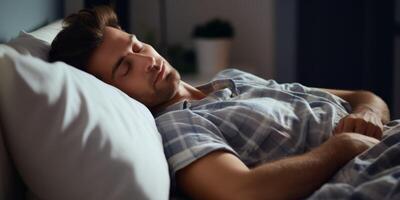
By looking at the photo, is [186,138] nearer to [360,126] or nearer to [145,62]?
[145,62]

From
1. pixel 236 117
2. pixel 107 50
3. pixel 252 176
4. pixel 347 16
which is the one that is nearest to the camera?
pixel 252 176

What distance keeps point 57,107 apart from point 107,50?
21.3 inches

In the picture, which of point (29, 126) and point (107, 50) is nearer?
point (29, 126)

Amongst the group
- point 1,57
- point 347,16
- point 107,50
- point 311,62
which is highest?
point 1,57

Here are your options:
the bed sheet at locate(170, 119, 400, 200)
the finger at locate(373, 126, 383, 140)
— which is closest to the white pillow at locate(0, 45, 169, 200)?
the bed sheet at locate(170, 119, 400, 200)

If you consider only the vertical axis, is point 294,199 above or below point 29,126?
below

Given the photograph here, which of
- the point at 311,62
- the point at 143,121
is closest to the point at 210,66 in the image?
the point at 311,62

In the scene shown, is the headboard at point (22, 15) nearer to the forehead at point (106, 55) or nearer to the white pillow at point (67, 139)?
the forehead at point (106, 55)

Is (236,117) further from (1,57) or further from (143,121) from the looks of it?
(1,57)

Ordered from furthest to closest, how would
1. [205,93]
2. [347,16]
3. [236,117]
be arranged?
[347,16], [205,93], [236,117]

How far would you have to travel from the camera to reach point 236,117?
4.45 feet

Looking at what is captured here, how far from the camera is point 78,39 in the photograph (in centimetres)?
147

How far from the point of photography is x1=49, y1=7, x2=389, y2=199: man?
1158 mm

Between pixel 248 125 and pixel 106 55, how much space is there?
39 centimetres
